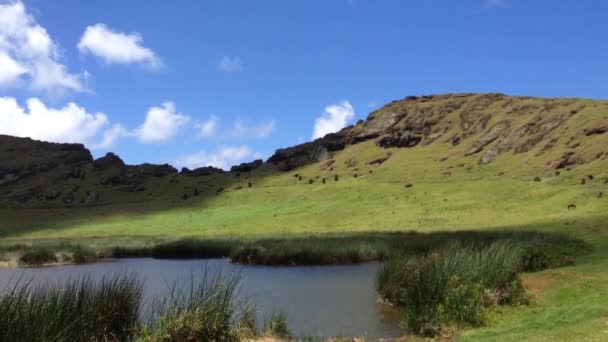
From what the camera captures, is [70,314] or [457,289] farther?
[457,289]

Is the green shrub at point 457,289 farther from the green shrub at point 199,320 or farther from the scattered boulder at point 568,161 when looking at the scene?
the scattered boulder at point 568,161

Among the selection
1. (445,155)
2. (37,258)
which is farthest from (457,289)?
Answer: (445,155)

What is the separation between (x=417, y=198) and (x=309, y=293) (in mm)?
60224

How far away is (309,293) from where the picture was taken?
120 ft

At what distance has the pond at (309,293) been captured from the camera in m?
26.8

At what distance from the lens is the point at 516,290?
2625cm

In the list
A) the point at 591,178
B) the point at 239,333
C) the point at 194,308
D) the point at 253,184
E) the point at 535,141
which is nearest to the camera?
the point at 194,308

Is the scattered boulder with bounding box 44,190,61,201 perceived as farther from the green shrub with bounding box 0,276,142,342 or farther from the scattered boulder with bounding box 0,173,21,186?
the green shrub with bounding box 0,276,142,342

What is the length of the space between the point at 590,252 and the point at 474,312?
23.3 metres

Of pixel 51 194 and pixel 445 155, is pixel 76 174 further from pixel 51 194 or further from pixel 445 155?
pixel 445 155

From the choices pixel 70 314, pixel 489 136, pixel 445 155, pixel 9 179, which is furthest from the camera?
pixel 9 179

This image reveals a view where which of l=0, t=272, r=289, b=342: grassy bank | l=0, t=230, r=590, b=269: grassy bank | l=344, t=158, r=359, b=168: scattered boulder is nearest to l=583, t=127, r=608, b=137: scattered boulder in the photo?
l=0, t=230, r=590, b=269: grassy bank

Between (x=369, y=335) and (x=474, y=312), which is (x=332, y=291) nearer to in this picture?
(x=369, y=335)

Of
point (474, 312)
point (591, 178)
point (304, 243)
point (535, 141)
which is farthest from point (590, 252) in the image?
point (535, 141)
